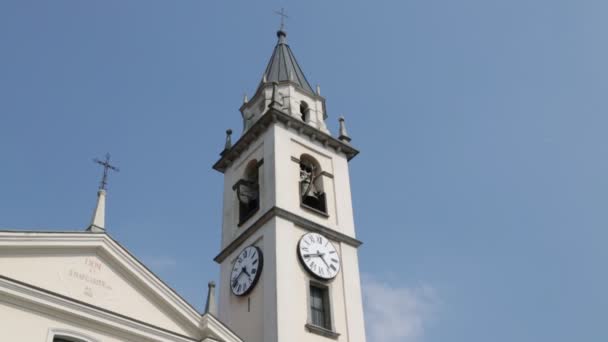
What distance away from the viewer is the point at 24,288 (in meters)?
14.7

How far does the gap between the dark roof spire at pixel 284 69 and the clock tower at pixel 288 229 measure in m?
0.50

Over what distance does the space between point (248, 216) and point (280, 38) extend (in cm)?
1094

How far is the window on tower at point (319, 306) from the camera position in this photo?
2047cm

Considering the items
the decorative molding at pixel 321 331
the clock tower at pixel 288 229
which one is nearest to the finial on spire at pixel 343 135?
the clock tower at pixel 288 229

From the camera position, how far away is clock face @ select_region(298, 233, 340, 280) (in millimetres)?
21125

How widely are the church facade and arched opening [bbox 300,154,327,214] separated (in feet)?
0.12

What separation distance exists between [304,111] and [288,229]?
21.3 ft

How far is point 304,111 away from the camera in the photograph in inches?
1045

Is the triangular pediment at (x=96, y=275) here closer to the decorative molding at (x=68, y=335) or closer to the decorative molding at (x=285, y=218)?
the decorative molding at (x=68, y=335)

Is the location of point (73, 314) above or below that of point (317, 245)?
below

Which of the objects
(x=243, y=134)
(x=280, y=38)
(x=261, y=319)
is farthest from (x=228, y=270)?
(x=280, y=38)

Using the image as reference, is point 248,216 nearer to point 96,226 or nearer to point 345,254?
point 345,254

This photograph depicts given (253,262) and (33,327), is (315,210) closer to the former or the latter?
(253,262)

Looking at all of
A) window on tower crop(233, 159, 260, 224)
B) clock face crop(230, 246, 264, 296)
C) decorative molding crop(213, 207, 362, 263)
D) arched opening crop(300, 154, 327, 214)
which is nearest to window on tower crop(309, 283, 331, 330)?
clock face crop(230, 246, 264, 296)
